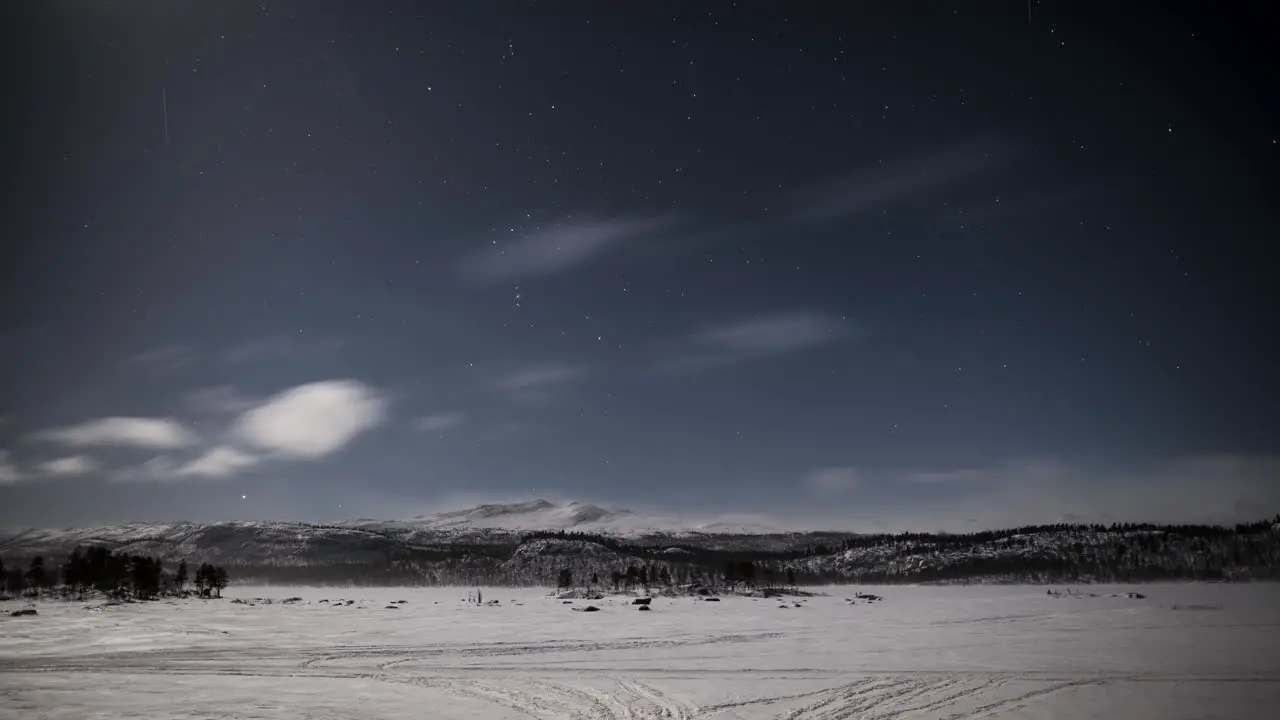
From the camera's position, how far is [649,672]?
36.6 metres

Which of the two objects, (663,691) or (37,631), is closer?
(663,691)

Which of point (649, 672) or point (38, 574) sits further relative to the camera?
point (38, 574)

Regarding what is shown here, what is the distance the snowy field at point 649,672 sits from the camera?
89.1 feet

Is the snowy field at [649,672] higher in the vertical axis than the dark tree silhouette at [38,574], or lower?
higher

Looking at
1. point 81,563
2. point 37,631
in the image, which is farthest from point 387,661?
point 81,563

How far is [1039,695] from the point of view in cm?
2973

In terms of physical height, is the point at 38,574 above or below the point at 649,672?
below

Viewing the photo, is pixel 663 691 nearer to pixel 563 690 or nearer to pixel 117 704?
pixel 563 690

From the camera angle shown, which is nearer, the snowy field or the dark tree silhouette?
the snowy field

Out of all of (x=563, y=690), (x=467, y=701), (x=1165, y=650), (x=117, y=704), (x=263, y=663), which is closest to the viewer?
(x=117, y=704)

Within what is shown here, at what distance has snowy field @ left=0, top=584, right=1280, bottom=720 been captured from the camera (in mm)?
27156

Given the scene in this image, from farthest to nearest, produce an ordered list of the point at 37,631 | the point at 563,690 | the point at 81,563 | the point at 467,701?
the point at 81,563 → the point at 37,631 → the point at 563,690 → the point at 467,701

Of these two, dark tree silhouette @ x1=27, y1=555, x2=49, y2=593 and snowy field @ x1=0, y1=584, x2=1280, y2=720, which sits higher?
snowy field @ x1=0, y1=584, x2=1280, y2=720

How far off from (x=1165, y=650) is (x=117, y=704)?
2170 inches
